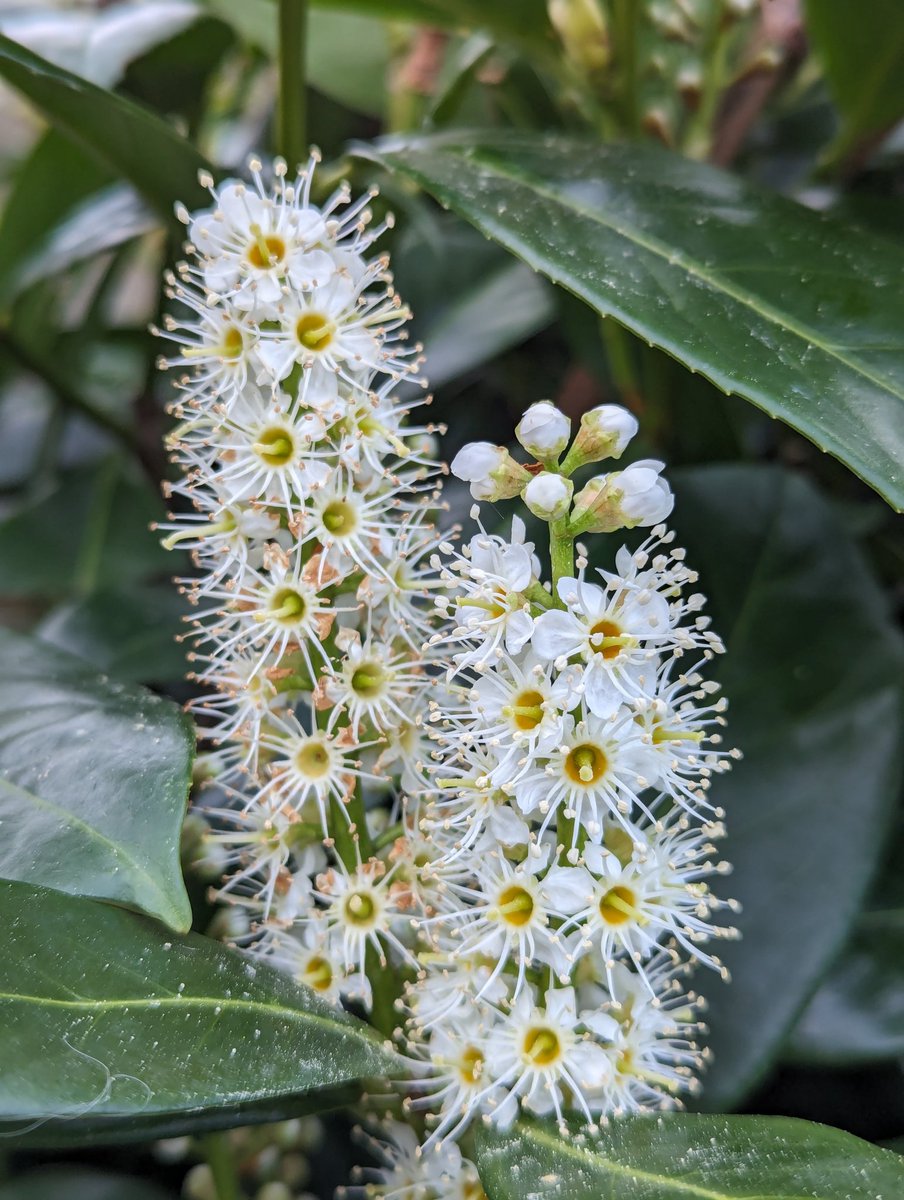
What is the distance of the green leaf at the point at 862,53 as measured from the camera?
2.69 feet

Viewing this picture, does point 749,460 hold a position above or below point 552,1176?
above

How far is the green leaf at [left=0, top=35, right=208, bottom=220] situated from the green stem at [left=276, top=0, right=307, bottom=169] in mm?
79

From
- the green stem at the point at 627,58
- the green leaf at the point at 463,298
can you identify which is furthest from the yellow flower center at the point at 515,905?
the green stem at the point at 627,58

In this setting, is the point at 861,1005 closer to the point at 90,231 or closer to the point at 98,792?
the point at 98,792

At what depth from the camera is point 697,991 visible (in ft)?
2.31

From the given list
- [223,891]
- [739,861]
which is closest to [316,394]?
[223,891]

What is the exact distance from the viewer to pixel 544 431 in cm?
48

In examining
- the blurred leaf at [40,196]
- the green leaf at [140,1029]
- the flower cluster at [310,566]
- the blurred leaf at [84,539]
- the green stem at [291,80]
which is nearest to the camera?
the green leaf at [140,1029]

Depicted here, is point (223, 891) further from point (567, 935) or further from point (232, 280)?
point (232, 280)

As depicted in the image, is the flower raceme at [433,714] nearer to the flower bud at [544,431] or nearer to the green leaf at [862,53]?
the flower bud at [544,431]

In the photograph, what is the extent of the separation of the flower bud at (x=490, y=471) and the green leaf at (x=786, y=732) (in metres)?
0.28

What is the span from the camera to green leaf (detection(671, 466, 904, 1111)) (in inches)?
26.5

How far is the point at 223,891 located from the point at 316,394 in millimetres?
267

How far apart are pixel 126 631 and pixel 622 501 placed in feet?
1.66
